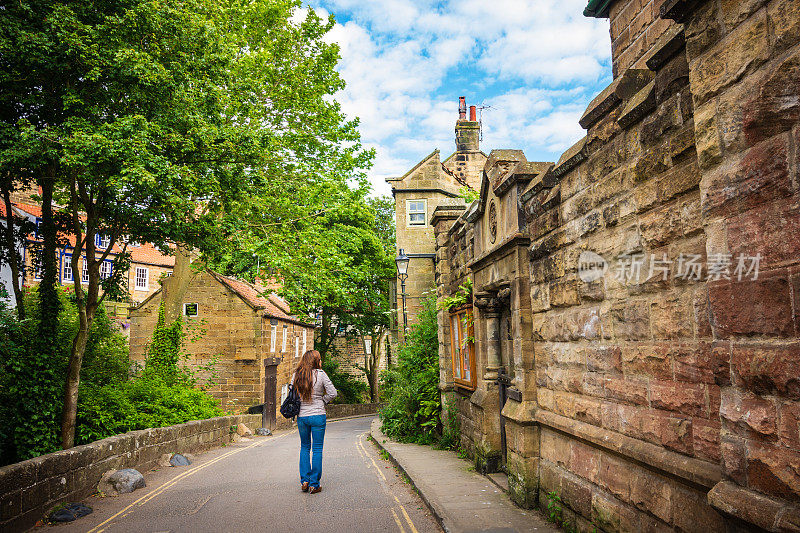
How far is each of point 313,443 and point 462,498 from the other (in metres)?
2.21

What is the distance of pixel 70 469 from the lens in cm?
694

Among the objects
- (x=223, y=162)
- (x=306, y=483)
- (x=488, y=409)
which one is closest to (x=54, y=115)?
(x=223, y=162)

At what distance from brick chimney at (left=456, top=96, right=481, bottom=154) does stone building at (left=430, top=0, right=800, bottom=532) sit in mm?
17605

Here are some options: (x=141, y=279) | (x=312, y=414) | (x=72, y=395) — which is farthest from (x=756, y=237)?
(x=141, y=279)

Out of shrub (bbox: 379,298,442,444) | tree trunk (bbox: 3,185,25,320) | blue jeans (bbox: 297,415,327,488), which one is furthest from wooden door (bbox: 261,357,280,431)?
blue jeans (bbox: 297,415,327,488)

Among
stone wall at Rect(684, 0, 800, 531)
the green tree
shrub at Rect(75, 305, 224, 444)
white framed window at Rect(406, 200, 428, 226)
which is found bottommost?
shrub at Rect(75, 305, 224, 444)

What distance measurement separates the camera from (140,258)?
34531 millimetres

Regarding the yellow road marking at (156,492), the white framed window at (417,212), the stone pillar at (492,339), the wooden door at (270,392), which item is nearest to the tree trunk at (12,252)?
the yellow road marking at (156,492)

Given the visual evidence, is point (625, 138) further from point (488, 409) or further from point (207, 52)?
point (207, 52)

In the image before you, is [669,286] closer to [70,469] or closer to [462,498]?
[462,498]

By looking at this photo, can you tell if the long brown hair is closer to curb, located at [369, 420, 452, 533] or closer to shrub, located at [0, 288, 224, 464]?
curb, located at [369, 420, 452, 533]

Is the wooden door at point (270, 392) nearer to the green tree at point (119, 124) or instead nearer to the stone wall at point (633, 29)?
the green tree at point (119, 124)

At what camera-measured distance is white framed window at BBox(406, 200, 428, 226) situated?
76.4ft

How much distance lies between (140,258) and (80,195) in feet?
93.0
